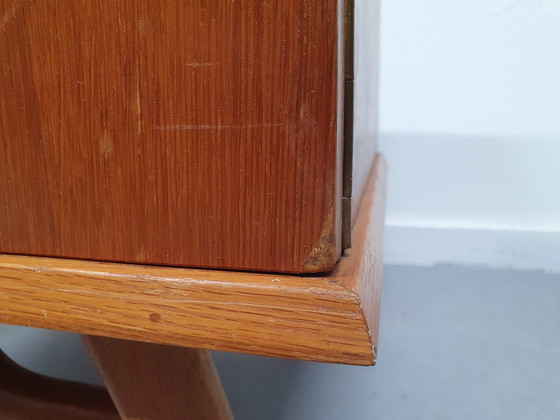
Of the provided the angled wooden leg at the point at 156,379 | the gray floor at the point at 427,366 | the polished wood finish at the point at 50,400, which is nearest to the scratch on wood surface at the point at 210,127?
the angled wooden leg at the point at 156,379

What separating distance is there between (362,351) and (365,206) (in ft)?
0.80

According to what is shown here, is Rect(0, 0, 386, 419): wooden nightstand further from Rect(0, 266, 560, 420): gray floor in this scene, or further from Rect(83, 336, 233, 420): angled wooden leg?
Rect(0, 266, 560, 420): gray floor

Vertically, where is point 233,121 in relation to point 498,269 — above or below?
above

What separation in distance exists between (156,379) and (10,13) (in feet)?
0.87

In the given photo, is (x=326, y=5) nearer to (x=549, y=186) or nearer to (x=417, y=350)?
(x=417, y=350)

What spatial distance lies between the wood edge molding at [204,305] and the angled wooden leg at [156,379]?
0.08m

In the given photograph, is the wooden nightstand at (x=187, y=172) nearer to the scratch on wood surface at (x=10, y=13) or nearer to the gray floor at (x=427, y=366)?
the scratch on wood surface at (x=10, y=13)

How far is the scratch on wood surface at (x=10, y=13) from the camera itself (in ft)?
0.77

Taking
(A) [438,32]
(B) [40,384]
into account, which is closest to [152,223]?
(B) [40,384]

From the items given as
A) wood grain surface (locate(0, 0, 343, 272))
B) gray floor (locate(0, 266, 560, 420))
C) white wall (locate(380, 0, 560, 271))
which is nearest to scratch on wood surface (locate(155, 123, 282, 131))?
wood grain surface (locate(0, 0, 343, 272))

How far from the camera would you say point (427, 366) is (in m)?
0.70

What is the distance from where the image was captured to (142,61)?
23 centimetres

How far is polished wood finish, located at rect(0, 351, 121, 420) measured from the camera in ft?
1.66

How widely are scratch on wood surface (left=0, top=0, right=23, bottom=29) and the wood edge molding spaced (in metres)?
0.13
